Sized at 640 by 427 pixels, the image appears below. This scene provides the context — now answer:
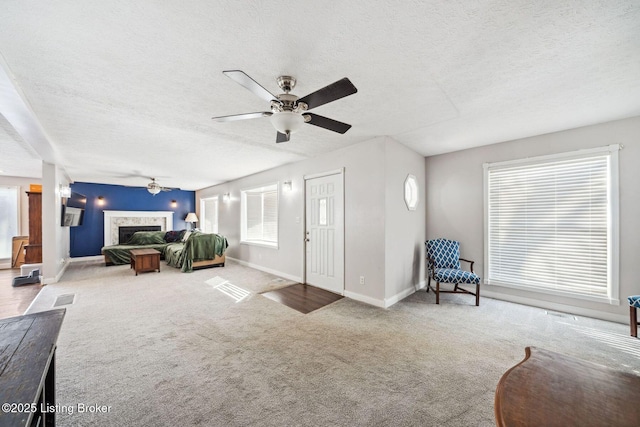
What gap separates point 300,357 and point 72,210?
7009mm

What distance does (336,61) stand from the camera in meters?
1.89

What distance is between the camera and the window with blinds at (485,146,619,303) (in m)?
3.13

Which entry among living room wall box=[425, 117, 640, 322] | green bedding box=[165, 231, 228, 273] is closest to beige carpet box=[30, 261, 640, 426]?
living room wall box=[425, 117, 640, 322]

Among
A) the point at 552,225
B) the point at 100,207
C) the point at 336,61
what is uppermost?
the point at 336,61

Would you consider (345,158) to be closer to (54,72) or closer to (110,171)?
(54,72)

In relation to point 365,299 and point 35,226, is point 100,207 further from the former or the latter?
point 365,299

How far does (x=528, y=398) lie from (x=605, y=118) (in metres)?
3.91

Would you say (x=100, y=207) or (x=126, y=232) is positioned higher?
(x=100, y=207)

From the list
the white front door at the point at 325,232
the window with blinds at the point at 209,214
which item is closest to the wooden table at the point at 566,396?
the white front door at the point at 325,232

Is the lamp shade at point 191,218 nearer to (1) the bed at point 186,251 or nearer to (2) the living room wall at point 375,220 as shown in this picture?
(1) the bed at point 186,251

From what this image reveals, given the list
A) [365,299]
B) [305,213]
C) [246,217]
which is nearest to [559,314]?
[365,299]

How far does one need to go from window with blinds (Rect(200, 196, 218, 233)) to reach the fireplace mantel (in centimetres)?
109

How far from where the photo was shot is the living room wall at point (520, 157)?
298 cm

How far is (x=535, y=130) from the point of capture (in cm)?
338
